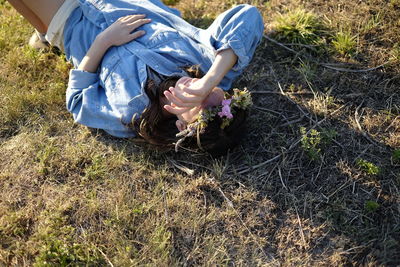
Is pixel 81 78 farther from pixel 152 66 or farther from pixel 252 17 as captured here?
pixel 252 17

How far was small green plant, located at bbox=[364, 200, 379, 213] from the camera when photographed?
2.37 meters

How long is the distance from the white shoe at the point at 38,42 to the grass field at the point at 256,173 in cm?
16

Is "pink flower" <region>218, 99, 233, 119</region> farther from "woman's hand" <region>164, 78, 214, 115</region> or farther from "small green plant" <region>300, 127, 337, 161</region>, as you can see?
"small green plant" <region>300, 127, 337, 161</region>

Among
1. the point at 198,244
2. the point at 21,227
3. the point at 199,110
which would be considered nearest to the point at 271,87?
the point at 199,110

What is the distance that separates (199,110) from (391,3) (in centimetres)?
203

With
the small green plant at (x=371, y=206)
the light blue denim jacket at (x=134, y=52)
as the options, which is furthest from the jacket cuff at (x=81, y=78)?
the small green plant at (x=371, y=206)

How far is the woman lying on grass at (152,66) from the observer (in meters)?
2.46

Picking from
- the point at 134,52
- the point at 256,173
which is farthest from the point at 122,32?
the point at 256,173

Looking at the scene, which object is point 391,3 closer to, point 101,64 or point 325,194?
point 325,194

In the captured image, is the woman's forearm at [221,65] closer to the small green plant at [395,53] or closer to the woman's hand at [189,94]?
the woman's hand at [189,94]

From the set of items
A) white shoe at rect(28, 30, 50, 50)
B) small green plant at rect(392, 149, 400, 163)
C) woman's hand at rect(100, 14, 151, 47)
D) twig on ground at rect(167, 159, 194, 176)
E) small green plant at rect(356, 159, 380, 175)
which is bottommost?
small green plant at rect(392, 149, 400, 163)

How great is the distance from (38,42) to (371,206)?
9.90 ft

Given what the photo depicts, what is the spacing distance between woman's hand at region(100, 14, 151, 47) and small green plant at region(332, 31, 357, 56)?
155 centimetres

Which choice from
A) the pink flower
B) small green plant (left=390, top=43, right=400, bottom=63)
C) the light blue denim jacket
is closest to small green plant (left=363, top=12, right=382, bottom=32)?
small green plant (left=390, top=43, right=400, bottom=63)
